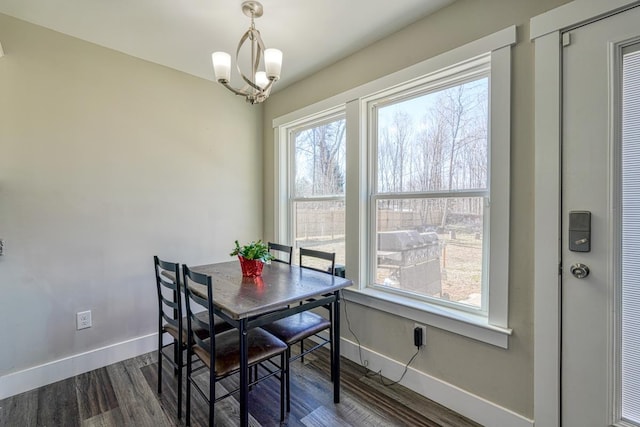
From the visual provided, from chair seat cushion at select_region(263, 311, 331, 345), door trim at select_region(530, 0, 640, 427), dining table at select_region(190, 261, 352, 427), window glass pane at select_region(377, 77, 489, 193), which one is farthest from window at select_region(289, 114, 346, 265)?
door trim at select_region(530, 0, 640, 427)

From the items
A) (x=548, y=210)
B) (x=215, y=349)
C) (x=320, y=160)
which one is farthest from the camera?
(x=320, y=160)

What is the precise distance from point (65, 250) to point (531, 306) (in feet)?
10.2

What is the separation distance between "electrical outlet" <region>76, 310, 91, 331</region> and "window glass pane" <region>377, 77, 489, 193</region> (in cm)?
251

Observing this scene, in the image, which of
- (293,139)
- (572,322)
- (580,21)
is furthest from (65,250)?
(580,21)

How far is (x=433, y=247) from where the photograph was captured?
2.01 metres

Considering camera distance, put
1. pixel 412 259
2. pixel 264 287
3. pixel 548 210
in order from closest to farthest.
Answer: pixel 548 210, pixel 264 287, pixel 412 259

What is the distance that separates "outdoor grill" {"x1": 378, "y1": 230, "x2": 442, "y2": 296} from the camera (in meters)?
2.01

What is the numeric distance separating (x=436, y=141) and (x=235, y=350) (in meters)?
1.84

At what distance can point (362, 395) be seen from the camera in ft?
6.44

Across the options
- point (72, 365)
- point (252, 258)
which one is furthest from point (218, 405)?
point (72, 365)

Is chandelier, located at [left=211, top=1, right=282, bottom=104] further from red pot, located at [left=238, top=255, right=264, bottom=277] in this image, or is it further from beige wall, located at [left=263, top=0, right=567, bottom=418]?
red pot, located at [left=238, top=255, right=264, bottom=277]

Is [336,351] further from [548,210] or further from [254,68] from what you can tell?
[254,68]

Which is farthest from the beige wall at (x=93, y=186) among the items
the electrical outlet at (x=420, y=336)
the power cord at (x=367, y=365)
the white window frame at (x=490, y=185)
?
the electrical outlet at (x=420, y=336)

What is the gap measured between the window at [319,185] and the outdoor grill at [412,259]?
1.59 ft
